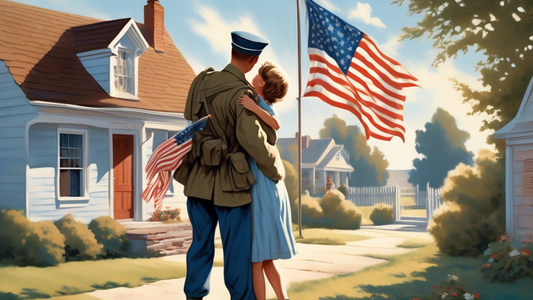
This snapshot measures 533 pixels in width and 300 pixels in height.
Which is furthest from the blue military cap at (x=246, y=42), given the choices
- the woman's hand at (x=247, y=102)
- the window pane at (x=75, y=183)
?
the window pane at (x=75, y=183)

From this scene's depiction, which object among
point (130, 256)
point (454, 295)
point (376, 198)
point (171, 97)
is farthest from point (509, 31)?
point (376, 198)

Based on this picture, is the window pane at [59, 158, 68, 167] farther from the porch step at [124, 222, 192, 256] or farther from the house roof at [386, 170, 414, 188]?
the house roof at [386, 170, 414, 188]

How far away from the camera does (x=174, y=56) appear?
44.1 ft

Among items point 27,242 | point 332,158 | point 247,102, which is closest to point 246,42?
point 247,102

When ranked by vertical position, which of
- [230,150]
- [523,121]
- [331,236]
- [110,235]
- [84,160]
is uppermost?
[523,121]

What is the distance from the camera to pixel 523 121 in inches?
315

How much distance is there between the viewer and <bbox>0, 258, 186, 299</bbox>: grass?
22.9 ft

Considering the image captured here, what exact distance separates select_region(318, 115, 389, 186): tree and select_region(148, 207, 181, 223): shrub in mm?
21625

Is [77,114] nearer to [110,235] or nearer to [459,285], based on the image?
[110,235]

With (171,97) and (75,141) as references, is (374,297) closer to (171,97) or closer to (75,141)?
(75,141)

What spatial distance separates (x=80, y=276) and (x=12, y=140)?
293cm

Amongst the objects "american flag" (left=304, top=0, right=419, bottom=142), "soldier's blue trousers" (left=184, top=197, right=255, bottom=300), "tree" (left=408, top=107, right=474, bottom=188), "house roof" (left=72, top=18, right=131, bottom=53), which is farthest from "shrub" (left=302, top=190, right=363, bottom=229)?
"tree" (left=408, top=107, right=474, bottom=188)

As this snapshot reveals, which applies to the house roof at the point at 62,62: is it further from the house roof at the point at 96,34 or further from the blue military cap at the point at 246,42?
the blue military cap at the point at 246,42

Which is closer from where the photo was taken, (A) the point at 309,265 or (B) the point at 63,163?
(A) the point at 309,265
